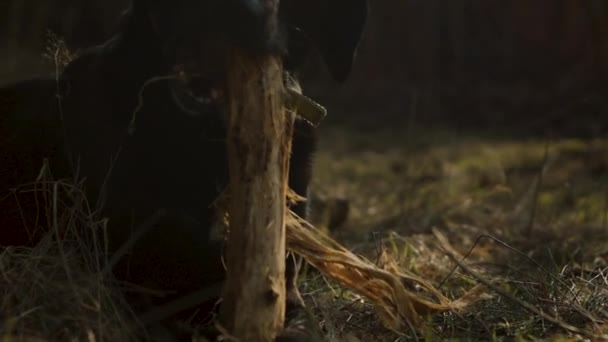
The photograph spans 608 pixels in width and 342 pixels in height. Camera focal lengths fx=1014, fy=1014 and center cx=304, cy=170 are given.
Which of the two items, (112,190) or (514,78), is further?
(514,78)

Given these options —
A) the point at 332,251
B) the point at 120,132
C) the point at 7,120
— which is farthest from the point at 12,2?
the point at 332,251

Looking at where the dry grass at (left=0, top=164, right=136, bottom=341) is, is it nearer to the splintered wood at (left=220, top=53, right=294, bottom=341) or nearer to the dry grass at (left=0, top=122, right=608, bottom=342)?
the dry grass at (left=0, top=122, right=608, bottom=342)

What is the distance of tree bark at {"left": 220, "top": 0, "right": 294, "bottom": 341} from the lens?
2.71m

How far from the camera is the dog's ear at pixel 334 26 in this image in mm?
3590

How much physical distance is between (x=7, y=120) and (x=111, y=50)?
1.90ft

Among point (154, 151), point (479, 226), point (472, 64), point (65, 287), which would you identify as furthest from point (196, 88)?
point (472, 64)

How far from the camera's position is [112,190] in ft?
10.9

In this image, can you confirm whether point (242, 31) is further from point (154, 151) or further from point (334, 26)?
point (334, 26)

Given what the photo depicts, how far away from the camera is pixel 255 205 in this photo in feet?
9.02

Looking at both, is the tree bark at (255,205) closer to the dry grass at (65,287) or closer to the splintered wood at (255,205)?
the splintered wood at (255,205)

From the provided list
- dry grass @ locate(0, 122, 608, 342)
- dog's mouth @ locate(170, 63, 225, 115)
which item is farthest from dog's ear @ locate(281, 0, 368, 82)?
dry grass @ locate(0, 122, 608, 342)

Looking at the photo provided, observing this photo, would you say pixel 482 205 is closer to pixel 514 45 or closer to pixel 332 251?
pixel 332 251

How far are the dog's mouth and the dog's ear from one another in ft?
1.66

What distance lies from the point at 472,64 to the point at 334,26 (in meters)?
7.90
